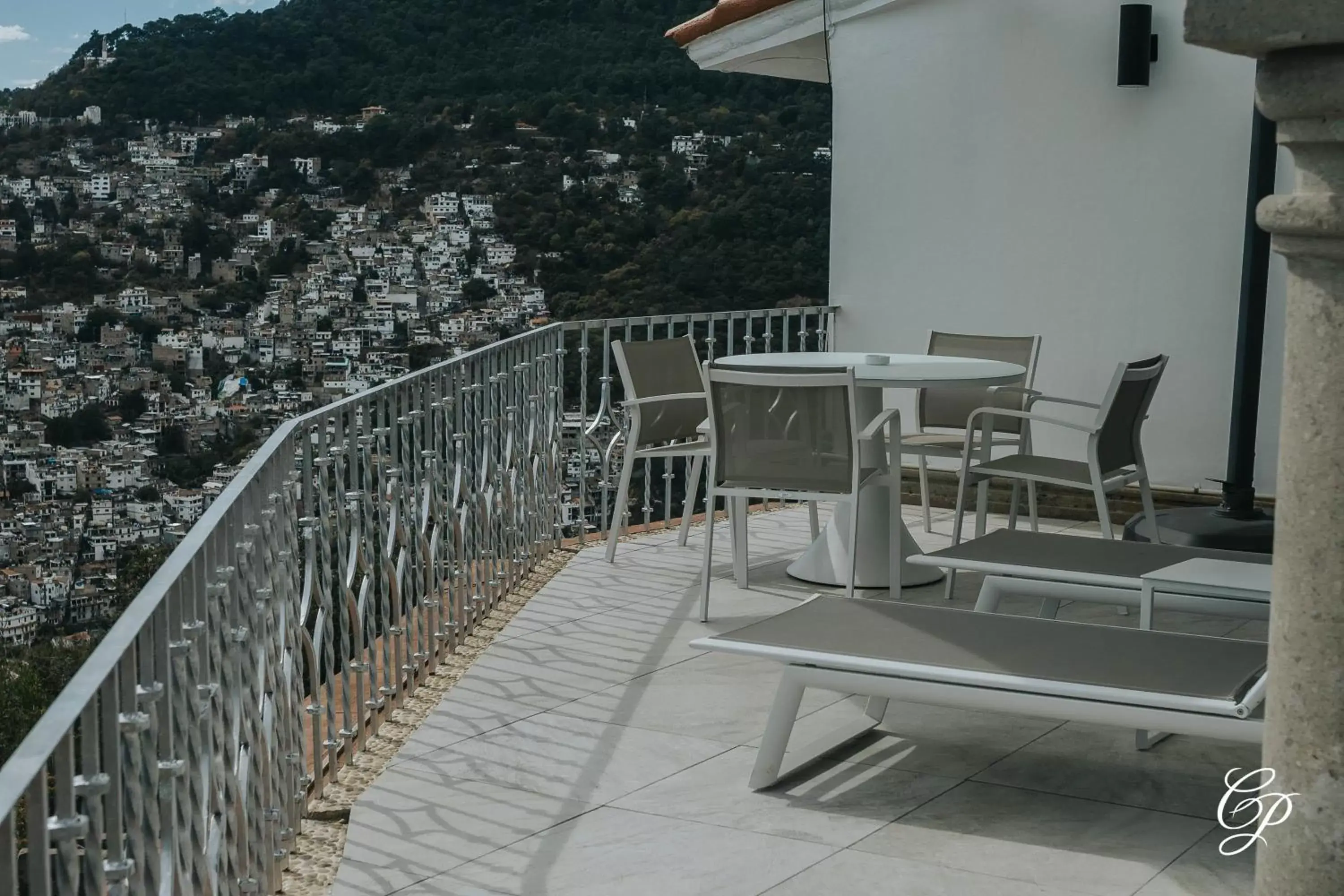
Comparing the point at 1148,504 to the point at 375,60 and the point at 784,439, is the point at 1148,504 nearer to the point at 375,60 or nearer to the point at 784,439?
the point at 784,439

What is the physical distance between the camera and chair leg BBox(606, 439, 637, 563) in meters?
5.98

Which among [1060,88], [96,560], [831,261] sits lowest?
[96,560]

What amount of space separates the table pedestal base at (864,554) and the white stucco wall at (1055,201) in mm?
1875

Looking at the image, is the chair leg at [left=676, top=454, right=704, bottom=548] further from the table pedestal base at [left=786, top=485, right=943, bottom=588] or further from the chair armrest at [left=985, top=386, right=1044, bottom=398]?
the chair armrest at [left=985, top=386, right=1044, bottom=398]

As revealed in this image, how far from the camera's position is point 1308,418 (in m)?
1.61

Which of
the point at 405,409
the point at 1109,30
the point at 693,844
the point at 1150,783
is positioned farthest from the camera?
the point at 1109,30

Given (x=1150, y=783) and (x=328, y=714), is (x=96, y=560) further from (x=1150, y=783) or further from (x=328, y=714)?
(x=1150, y=783)

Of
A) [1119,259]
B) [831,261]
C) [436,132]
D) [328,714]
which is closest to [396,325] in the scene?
[436,132]

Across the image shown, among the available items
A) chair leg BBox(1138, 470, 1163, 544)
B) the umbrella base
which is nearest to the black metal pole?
the umbrella base

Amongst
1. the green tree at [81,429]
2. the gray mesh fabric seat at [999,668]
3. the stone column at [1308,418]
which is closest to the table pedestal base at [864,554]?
the gray mesh fabric seat at [999,668]

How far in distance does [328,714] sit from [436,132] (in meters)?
19.7

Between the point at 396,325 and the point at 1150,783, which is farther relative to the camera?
the point at 396,325

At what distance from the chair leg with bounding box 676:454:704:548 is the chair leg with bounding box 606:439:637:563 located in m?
0.25

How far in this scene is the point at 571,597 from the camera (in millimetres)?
5375
